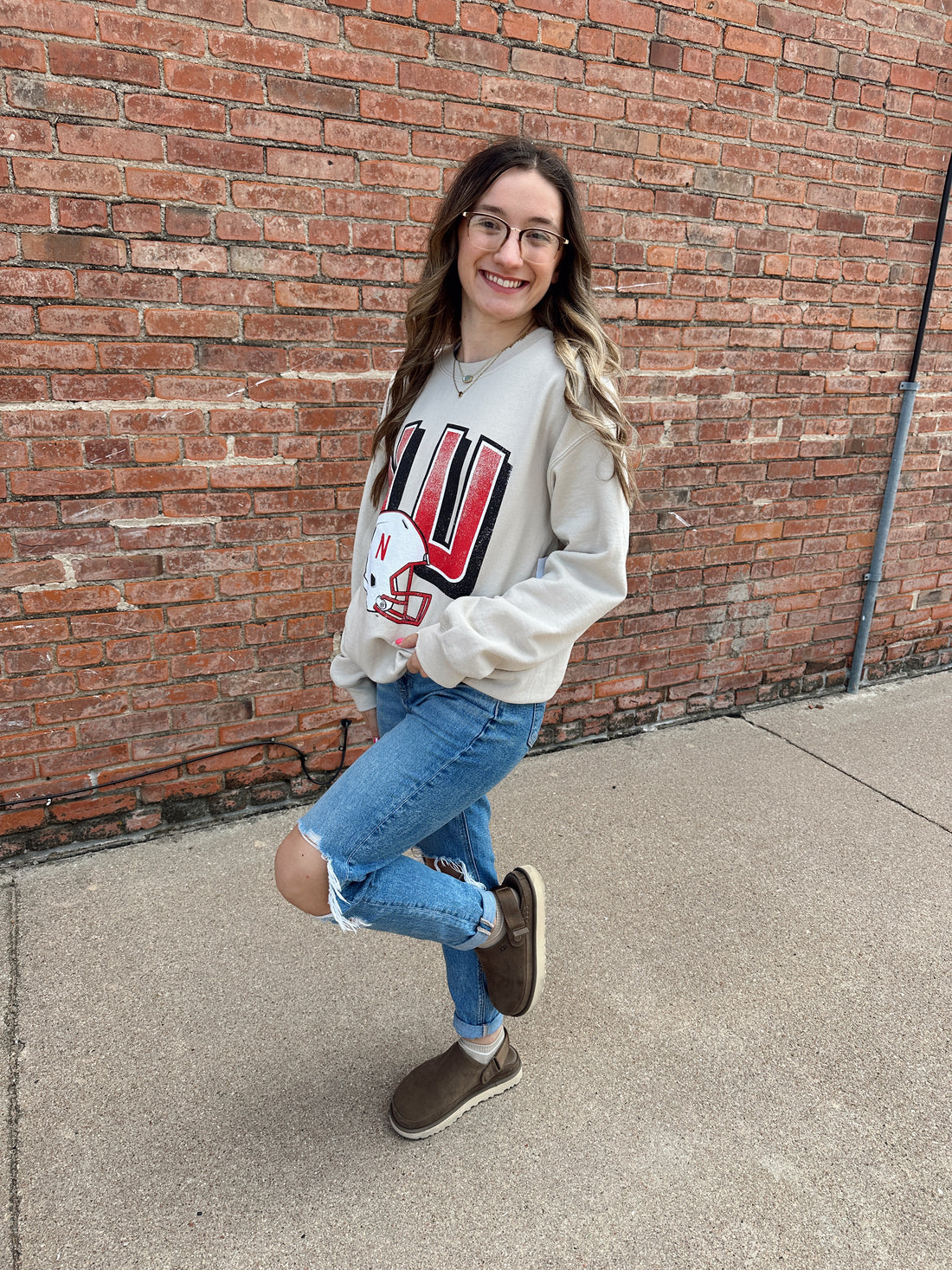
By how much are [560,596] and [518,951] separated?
0.76 meters

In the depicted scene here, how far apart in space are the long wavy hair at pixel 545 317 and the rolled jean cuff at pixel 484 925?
82 cm

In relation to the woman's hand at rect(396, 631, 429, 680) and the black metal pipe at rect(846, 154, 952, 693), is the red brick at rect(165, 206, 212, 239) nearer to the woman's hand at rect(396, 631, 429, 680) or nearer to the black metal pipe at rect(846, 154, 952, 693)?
the woman's hand at rect(396, 631, 429, 680)

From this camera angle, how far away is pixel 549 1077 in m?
1.99

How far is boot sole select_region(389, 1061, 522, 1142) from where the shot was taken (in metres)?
1.83

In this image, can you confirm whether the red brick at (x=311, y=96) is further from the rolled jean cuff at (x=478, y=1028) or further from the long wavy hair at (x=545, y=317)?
the rolled jean cuff at (x=478, y=1028)

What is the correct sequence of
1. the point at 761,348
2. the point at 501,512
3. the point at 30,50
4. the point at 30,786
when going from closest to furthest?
the point at 501,512
the point at 30,50
the point at 30,786
the point at 761,348

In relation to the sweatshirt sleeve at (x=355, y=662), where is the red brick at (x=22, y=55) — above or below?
above

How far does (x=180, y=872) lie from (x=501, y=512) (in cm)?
173

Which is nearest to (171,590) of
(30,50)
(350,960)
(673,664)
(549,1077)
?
(350,960)

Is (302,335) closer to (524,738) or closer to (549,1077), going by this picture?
(524,738)

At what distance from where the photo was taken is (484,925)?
1.70m

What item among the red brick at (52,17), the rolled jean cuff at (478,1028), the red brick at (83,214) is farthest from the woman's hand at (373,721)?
the red brick at (52,17)

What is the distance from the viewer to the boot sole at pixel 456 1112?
71.9 inches

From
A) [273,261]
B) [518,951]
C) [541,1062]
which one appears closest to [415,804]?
[518,951]
